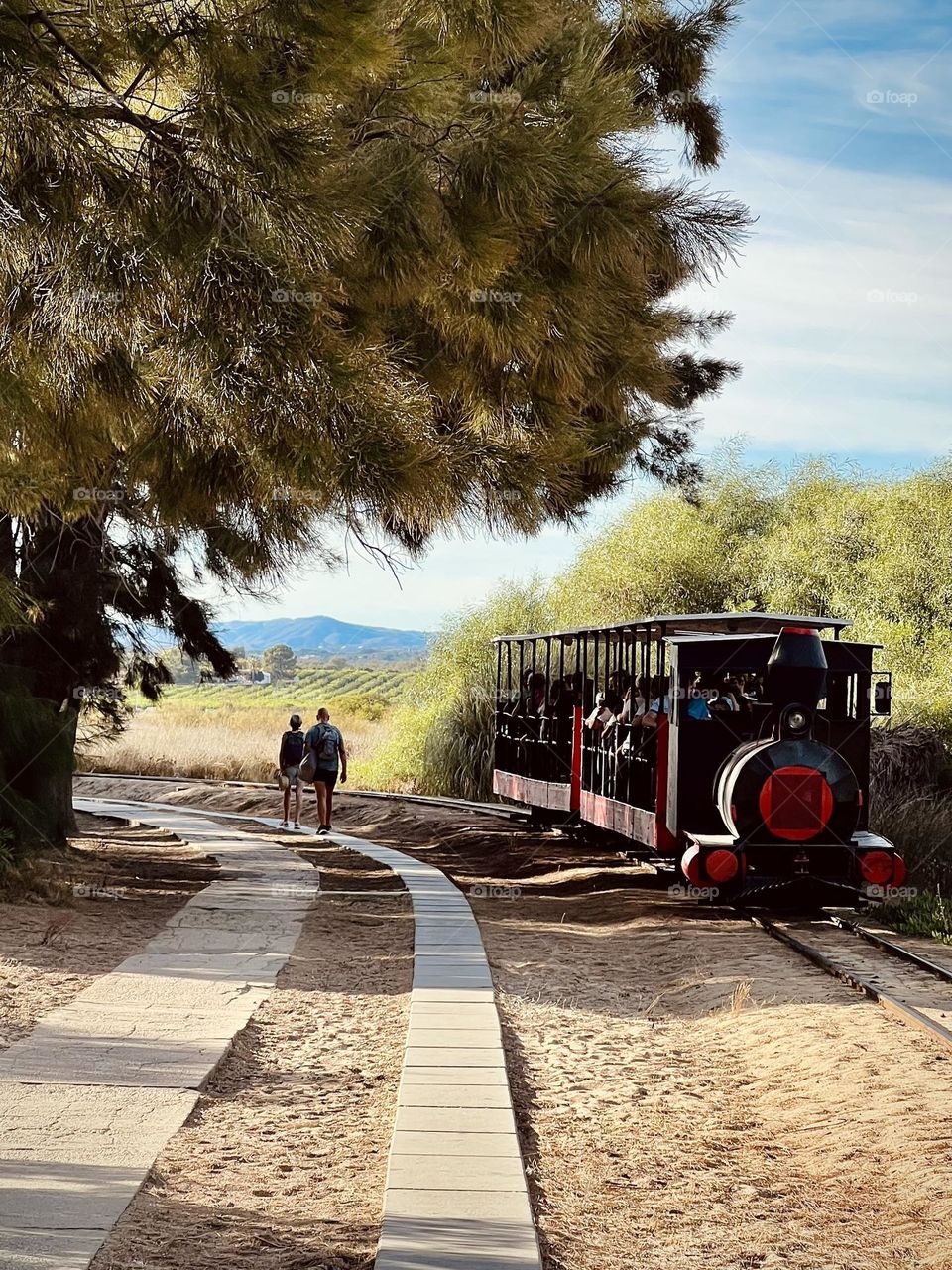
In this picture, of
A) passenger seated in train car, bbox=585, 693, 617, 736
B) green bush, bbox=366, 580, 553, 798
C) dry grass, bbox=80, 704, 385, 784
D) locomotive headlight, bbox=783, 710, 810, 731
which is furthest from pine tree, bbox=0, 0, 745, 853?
dry grass, bbox=80, 704, 385, 784

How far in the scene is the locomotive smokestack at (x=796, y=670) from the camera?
11383 mm

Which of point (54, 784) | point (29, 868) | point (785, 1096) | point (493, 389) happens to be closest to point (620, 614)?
point (54, 784)

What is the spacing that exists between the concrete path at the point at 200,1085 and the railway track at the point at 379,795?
11429 millimetres

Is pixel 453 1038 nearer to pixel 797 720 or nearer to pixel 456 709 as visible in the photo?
pixel 797 720

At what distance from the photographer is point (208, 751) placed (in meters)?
35.4

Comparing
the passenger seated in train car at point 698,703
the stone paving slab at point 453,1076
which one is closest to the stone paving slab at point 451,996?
the stone paving slab at point 453,1076

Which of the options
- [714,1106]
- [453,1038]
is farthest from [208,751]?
[714,1106]

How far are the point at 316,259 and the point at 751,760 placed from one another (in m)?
6.81

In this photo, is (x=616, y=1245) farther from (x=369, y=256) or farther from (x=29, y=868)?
(x=29, y=868)

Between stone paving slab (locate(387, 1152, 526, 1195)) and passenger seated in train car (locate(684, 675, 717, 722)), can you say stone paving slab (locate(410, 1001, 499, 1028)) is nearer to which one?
stone paving slab (locate(387, 1152, 526, 1195))

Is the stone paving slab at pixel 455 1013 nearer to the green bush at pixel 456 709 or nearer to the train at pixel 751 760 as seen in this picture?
the train at pixel 751 760

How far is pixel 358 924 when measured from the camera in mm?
11555

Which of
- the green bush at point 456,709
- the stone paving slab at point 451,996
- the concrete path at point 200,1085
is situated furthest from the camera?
the green bush at point 456,709

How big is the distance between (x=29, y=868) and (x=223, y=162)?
28.0ft
